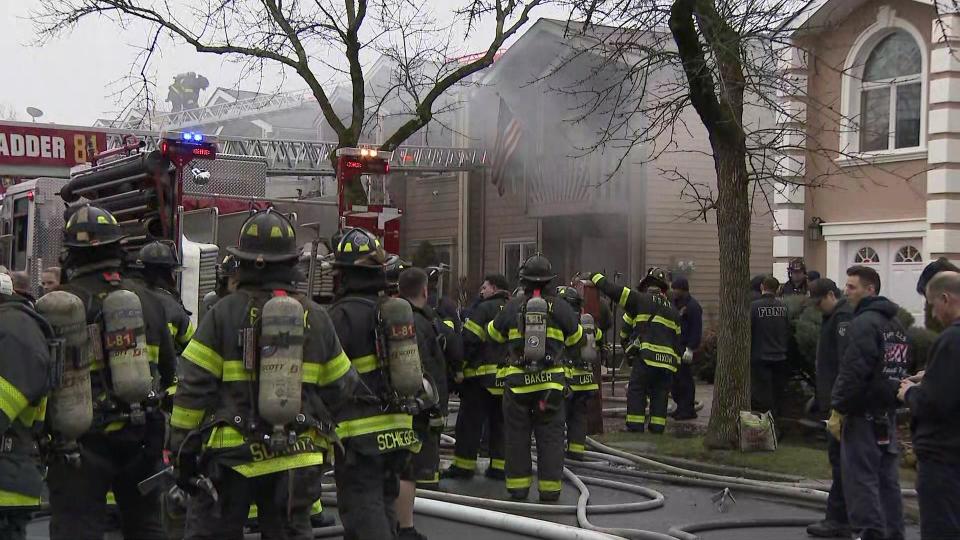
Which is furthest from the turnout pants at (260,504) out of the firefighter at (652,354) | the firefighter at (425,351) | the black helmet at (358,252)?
the firefighter at (652,354)

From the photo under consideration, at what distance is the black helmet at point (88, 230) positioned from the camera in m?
5.13

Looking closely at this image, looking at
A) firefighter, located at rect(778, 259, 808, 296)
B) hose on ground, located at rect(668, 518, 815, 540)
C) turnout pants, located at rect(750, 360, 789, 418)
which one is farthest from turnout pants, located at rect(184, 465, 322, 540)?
firefighter, located at rect(778, 259, 808, 296)

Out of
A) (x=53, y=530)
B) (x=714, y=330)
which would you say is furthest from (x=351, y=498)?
(x=714, y=330)

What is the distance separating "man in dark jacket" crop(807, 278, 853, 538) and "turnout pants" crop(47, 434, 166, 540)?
419 centimetres

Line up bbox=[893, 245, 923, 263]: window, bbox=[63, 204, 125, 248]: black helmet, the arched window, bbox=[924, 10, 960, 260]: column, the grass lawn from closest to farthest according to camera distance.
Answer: bbox=[63, 204, 125, 248]: black helmet
the grass lawn
bbox=[924, 10, 960, 260]: column
bbox=[893, 245, 923, 263]: window
the arched window

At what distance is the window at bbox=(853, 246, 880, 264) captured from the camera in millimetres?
15445

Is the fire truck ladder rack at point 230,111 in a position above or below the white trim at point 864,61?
above

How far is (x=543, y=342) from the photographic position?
7809 mm

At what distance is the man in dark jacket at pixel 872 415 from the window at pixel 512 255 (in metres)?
16.8

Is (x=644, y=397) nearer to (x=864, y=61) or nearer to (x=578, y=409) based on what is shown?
(x=578, y=409)

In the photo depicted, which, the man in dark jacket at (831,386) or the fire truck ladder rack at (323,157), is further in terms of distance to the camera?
the fire truck ladder rack at (323,157)

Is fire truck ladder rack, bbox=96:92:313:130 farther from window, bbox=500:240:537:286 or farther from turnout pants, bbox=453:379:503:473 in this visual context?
turnout pants, bbox=453:379:503:473

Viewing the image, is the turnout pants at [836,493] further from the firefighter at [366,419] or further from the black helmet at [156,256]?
the black helmet at [156,256]

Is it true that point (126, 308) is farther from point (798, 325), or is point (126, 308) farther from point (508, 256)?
point (508, 256)
